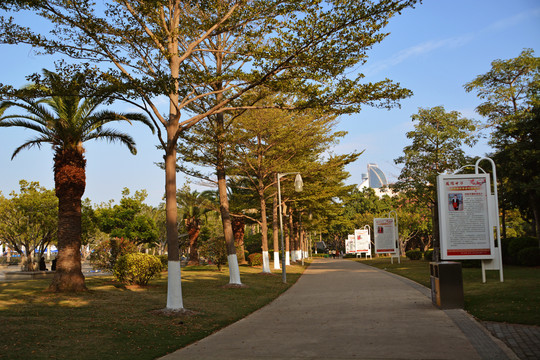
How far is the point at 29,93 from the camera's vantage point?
518 inches

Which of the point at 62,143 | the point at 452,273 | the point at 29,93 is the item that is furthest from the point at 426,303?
the point at 62,143

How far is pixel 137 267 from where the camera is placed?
1836cm

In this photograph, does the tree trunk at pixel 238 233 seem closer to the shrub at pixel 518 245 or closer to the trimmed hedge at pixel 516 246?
the trimmed hedge at pixel 516 246

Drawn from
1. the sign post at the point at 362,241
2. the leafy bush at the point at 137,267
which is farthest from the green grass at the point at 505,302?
the sign post at the point at 362,241

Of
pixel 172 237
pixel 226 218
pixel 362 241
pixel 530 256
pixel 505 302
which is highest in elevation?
Answer: pixel 226 218

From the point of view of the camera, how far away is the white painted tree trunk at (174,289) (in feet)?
40.2

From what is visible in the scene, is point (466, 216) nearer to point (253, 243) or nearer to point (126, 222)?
point (126, 222)

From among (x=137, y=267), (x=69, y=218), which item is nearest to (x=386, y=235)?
(x=137, y=267)

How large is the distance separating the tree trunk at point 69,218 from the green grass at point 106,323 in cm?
85

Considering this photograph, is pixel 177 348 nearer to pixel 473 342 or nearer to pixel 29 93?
pixel 473 342

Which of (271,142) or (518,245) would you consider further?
(271,142)

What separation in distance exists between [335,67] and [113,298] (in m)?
9.66

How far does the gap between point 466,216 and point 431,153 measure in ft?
66.2

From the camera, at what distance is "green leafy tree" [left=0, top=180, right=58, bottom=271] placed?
3756 cm
